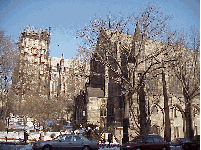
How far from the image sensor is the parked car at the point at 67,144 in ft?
51.1

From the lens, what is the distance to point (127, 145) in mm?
16641

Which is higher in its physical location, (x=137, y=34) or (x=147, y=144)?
(x=137, y=34)

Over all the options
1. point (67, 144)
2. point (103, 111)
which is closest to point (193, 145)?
point (67, 144)

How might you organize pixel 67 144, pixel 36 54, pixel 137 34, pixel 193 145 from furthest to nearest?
pixel 36 54 → pixel 137 34 → pixel 193 145 → pixel 67 144

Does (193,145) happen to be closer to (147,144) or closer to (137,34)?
(147,144)

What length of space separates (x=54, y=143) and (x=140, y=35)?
1216 cm

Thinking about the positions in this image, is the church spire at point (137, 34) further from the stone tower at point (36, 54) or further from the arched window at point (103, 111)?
the stone tower at point (36, 54)

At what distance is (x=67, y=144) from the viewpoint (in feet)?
52.1

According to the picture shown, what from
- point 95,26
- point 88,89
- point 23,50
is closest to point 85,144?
point 95,26

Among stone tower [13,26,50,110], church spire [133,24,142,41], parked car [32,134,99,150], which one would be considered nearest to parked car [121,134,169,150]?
parked car [32,134,99,150]

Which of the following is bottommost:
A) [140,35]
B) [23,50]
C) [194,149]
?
[194,149]

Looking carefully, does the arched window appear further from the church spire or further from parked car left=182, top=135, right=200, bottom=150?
parked car left=182, top=135, right=200, bottom=150

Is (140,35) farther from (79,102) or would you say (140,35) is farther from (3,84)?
(79,102)

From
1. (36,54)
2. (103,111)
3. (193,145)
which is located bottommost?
(193,145)
